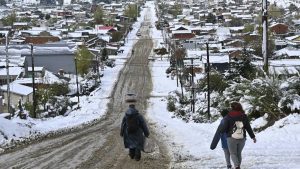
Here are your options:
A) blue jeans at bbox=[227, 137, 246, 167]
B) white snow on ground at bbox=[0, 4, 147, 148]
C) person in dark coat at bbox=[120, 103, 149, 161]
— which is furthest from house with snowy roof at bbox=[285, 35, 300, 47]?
blue jeans at bbox=[227, 137, 246, 167]

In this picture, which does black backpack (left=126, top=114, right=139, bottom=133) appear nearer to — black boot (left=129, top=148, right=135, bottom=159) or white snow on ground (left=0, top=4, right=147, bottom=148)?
black boot (left=129, top=148, right=135, bottom=159)

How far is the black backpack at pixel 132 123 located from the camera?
29.7 ft

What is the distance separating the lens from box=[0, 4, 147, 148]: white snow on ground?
14945mm

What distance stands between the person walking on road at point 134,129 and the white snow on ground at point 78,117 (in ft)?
16.2

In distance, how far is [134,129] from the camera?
359 inches

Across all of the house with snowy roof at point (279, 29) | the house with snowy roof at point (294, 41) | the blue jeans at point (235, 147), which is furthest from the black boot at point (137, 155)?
the house with snowy roof at point (279, 29)

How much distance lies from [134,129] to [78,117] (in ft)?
59.4

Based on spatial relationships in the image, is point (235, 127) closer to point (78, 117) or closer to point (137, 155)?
point (137, 155)

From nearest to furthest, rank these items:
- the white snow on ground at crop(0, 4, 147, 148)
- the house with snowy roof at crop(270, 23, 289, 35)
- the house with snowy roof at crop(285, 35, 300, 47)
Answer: the white snow on ground at crop(0, 4, 147, 148)
the house with snowy roof at crop(285, 35, 300, 47)
the house with snowy roof at crop(270, 23, 289, 35)

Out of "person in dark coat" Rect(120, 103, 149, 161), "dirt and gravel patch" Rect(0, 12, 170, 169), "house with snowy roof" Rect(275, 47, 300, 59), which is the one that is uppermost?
"person in dark coat" Rect(120, 103, 149, 161)

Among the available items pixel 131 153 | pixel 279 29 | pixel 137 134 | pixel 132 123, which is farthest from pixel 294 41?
pixel 132 123

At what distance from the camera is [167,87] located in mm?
52031

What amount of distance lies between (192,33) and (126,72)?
34.7 m

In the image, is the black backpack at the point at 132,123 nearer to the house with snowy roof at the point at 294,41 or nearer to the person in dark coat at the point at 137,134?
the person in dark coat at the point at 137,134
